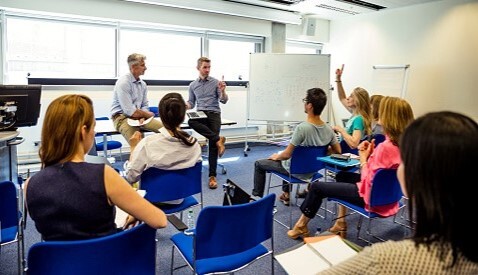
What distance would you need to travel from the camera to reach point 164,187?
8.07ft

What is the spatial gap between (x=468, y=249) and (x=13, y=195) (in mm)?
2044

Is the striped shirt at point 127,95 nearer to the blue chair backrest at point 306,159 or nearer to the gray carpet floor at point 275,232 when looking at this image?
the gray carpet floor at point 275,232

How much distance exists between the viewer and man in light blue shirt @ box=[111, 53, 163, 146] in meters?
4.00

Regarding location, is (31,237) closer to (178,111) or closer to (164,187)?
(164,187)

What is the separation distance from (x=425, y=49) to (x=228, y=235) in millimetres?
6201

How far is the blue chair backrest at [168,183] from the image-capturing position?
2.43 meters

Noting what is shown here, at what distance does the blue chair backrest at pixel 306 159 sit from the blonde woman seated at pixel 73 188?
1896 mm

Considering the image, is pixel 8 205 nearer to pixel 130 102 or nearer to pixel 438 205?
pixel 438 205

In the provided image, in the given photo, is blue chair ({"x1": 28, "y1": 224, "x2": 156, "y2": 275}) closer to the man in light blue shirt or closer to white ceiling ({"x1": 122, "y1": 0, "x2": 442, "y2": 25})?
the man in light blue shirt

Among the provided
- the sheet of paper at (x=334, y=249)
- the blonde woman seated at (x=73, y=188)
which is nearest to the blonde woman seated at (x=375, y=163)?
the sheet of paper at (x=334, y=249)

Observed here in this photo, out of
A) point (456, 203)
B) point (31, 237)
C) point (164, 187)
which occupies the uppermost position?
point (456, 203)

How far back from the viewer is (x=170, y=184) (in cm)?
247

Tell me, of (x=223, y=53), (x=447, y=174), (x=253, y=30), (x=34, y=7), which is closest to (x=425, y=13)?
(x=253, y=30)

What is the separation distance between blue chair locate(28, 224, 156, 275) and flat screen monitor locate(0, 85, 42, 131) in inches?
83.5
